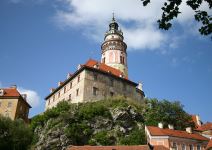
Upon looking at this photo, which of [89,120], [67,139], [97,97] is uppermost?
[97,97]

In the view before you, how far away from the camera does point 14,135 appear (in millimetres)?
45562

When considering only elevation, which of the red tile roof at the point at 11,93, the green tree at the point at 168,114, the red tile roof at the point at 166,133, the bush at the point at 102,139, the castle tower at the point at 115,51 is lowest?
the bush at the point at 102,139

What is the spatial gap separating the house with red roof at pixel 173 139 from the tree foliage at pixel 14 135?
1833 cm

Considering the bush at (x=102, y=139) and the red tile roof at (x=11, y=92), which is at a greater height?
the red tile roof at (x=11, y=92)

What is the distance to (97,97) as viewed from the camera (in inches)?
2229

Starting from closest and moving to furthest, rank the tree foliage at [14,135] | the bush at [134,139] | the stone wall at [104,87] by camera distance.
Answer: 1. the tree foliage at [14,135]
2. the bush at [134,139]
3. the stone wall at [104,87]

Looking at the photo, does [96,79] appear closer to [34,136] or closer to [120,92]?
[120,92]

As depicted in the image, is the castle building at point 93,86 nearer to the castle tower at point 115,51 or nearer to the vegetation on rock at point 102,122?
the vegetation on rock at point 102,122

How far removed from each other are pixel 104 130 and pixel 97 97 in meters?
9.35

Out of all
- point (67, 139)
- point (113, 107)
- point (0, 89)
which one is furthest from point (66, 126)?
point (0, 89)

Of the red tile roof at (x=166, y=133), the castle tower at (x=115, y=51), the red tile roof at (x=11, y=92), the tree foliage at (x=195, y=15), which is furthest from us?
the castle tower at (x=115, y=51)

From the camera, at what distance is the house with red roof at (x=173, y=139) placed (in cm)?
4550

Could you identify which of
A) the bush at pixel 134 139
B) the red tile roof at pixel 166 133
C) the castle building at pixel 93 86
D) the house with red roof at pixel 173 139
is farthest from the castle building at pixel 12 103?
the red tile roof at pixel 166 133

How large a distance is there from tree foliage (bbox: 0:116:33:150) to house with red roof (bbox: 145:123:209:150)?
18325 millimetres
